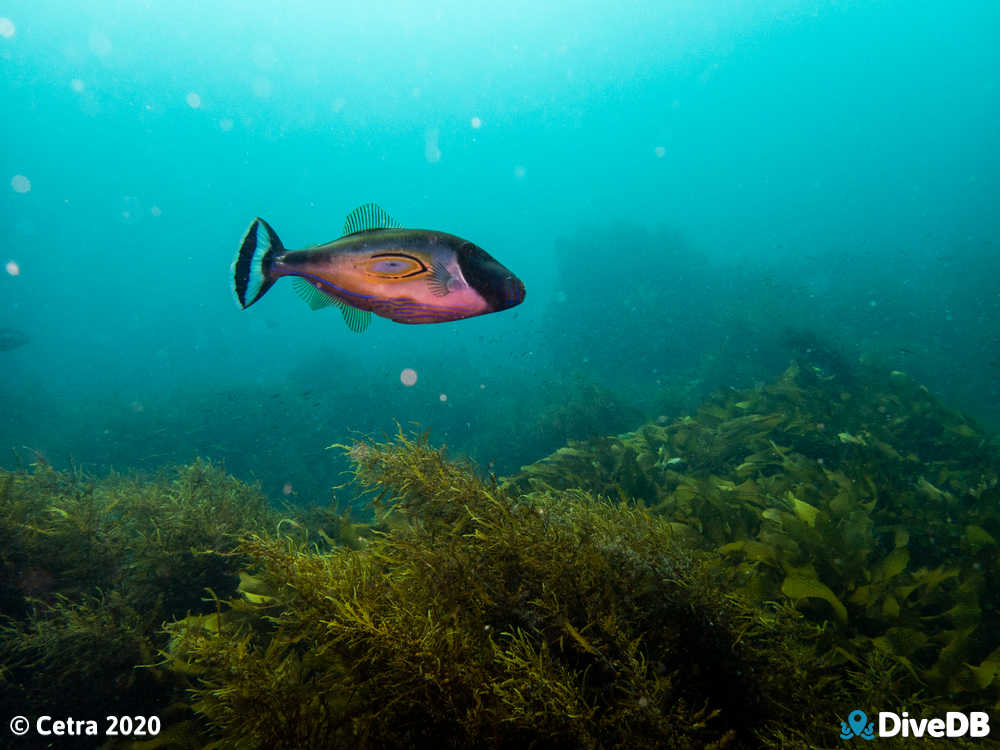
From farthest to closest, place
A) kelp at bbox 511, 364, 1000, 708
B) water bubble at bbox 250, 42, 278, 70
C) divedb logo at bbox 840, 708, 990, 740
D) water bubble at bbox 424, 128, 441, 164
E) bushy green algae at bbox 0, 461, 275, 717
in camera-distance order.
Result: 1. water bubble at bbox 424, 128, 441, 164
2. water bubble at bbox 250, 42, 278, 70
3. bushy green algae at bbox 0, 461, 275, 717
4. kelp at bbox 511, 364, 1000, 708
5. divedb logo at bbox 840, 708, 990, 740

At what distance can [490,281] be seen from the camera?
4.33 ft

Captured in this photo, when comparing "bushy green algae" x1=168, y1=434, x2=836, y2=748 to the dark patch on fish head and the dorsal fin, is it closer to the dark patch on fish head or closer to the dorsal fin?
the dark patch on fish head

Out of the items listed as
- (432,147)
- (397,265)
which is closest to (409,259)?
(397,265)

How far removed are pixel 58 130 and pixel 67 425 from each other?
10748cm

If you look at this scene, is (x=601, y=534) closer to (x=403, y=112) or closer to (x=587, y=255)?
(x=587, y=255)

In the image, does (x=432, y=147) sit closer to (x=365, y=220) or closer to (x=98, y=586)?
(x=98, y=586)

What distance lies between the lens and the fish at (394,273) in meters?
1.33

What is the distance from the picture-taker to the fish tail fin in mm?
1434

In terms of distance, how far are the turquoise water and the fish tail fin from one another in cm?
1588

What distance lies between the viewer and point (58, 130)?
83.6m

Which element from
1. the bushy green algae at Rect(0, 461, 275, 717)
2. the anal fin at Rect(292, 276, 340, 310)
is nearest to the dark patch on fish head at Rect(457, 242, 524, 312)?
the anal fin at Rect(292, 276, 340, 310)

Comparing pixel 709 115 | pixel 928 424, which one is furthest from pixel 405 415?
pixel 709 115

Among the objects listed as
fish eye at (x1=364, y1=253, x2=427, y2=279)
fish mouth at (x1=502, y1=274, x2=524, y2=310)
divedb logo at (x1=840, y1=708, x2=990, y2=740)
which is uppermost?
fish eye at (x1=364, y1=253, x2=427, y2=279)

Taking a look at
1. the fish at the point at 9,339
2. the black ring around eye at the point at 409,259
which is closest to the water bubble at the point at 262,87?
the fish at the point at 9,339
